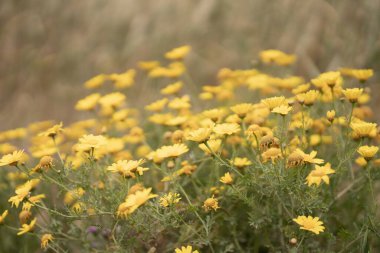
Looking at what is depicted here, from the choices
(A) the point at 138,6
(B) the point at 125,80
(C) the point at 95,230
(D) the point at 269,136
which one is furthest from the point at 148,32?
(D) the point at 269,136

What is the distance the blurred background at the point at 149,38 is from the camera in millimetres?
3955

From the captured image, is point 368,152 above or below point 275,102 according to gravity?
below

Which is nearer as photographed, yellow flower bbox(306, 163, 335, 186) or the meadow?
yellow flower bbox(306, 163, 335, 186)

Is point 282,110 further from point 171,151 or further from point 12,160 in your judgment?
point 12,160

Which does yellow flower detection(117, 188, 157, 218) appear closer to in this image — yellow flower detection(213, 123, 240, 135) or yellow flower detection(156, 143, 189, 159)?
yellow flower detection(156, 143, 189, 159)

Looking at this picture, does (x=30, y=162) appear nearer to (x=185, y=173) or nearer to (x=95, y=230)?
(x=95, y=230)

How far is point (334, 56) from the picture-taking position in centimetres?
392

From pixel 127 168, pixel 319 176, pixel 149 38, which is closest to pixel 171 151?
pixel 127 168

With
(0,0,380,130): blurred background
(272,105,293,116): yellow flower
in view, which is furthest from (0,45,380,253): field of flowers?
(0,0,380,130): blurred background

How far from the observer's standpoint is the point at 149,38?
476cm

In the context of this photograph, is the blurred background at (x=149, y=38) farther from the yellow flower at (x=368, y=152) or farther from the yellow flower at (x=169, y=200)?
the yellow flower at (x=169, y=200)

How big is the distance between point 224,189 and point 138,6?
315 centimetres

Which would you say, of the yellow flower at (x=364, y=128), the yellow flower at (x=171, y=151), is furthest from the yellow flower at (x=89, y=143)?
the yellow flower at (x=364, y=128)

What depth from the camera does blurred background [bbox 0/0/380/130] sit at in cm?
396
